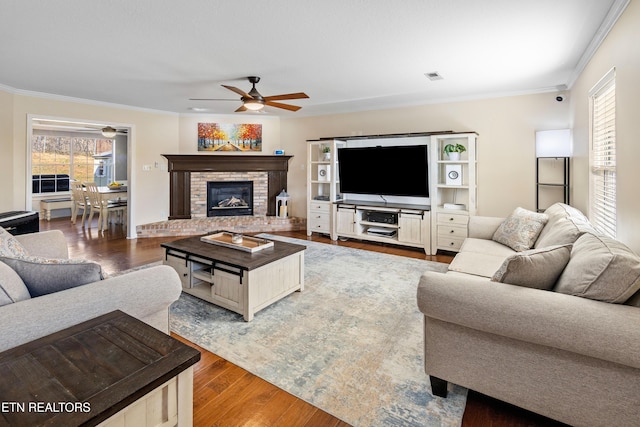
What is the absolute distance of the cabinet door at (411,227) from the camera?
4.86 metres

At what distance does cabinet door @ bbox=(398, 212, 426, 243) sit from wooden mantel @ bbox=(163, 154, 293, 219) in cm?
294

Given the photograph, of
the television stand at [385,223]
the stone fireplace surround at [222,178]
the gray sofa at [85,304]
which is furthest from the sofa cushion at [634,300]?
the stone fireplace surround at [222,178]

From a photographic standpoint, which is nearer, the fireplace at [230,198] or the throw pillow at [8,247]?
the throw pillow at [8,247]

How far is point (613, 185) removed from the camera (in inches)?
103

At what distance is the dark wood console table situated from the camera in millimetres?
853

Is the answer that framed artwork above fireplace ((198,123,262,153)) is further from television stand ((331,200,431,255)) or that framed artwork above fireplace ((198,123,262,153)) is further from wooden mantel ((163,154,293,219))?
television stand ((331,200,431,255))

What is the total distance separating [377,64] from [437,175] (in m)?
2.11

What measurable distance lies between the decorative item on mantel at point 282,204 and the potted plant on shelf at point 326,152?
1167mm

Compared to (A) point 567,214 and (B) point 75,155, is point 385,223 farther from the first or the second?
(B) point 75,155

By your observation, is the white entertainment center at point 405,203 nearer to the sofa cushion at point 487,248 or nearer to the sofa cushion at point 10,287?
the sofa cushion at point 487,248

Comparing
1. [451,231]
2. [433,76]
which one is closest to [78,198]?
[433,76]

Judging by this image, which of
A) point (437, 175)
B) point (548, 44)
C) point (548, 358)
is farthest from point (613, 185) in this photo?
point (437, 175)

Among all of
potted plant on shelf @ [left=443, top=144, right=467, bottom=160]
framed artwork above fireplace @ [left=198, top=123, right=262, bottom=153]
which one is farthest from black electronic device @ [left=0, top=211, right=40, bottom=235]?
potted plant on shelf @ [left=443, top=144, right=467, bottom=160]

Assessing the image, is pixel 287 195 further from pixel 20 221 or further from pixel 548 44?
pixel 548 44
